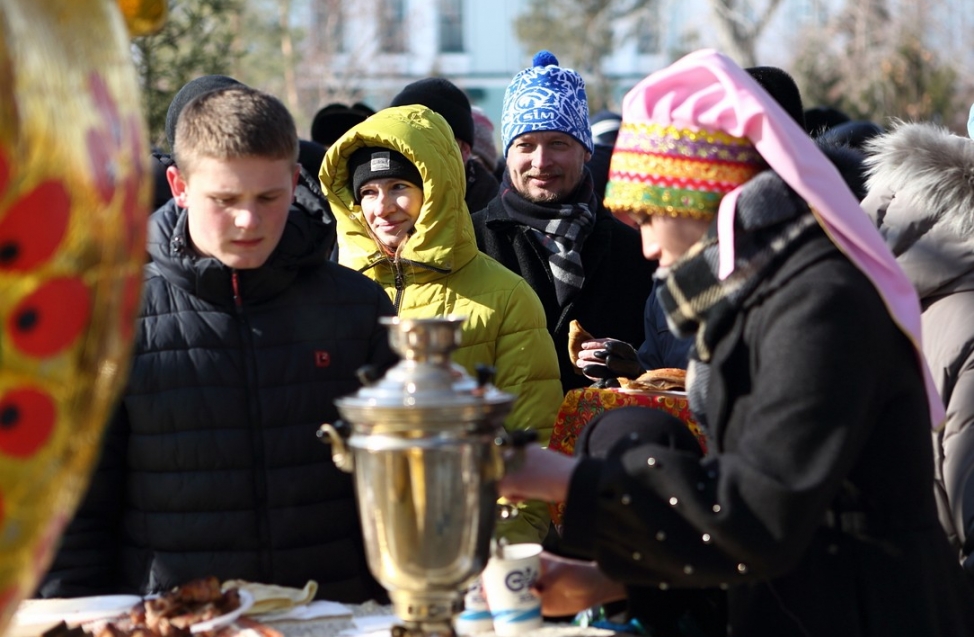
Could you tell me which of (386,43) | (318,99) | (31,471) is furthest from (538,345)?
(386,43)

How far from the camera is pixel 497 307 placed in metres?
3.62

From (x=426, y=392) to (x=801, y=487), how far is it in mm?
538

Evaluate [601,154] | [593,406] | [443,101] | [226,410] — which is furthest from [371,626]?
[601,154]

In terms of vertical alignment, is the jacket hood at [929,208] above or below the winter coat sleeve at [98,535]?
above

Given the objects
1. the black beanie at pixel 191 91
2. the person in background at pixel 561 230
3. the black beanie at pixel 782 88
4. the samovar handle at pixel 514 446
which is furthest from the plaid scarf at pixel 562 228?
the samovar handle at pixel 514 446

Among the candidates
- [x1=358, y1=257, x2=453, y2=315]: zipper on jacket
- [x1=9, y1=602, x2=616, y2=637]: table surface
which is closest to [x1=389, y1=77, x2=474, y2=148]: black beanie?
[x1=358, y1=257, x2=453, y2=315]: zipper on jacket

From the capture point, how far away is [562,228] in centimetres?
425

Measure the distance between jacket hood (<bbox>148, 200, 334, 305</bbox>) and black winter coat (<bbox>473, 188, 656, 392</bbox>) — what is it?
4.83 ft

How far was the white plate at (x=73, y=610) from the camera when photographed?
212cm

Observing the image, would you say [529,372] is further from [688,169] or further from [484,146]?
[484,146]

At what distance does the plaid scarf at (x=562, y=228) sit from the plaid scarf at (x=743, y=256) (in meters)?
2.16

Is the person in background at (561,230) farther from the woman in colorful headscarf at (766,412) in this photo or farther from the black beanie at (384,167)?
the woman in colorful headscarf at (766,412)

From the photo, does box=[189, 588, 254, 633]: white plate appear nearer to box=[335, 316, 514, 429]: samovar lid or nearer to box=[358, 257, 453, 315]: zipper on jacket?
box=[335, 316, 514, 429]: samovar lid

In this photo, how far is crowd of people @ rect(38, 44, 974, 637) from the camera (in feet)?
6.19
